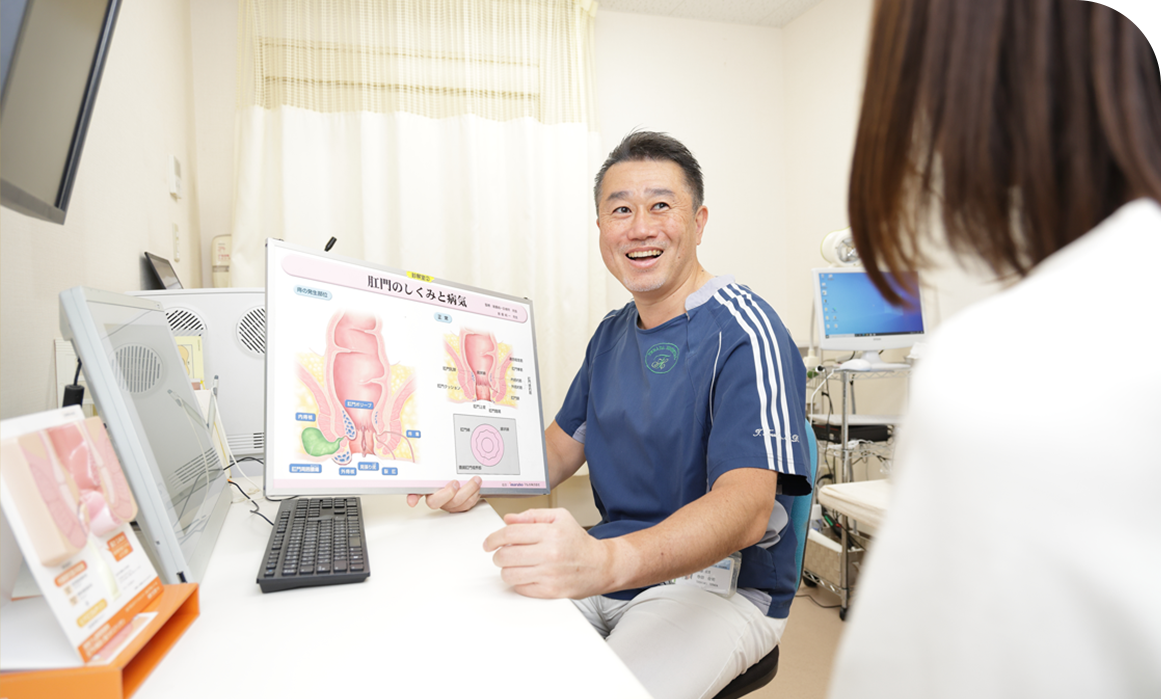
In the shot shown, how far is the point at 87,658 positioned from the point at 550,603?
43 cm

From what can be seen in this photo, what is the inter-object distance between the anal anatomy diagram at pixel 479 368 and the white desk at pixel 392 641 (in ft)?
1.03

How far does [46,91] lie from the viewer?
26.7 inches

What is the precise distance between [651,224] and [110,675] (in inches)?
48.7

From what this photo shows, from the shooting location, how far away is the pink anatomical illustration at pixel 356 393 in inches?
36.7

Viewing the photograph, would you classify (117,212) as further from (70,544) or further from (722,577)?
(722,577)

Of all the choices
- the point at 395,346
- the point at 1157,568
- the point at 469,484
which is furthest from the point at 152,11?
the point at 1157,568

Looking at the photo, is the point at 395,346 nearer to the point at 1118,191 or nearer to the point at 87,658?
the point at 87,658

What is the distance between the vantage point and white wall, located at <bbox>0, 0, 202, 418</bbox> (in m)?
0.88

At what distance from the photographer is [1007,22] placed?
32 centimetres

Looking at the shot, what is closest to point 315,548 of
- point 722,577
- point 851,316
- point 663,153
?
point 722,577

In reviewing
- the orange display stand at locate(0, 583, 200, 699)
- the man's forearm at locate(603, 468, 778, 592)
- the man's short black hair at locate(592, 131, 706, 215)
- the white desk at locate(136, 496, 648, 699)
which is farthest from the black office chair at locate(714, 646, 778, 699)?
the man's short black hair at locate(592, 131, 706, 215)

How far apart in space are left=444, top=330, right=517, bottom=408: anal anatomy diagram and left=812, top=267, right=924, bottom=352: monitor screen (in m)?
1.91

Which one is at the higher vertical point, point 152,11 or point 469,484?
point 152,11

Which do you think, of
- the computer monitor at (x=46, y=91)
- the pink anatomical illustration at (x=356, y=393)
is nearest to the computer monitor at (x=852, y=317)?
the pink anatomical illustration at (x=356, y=393)
